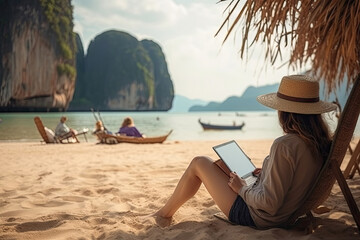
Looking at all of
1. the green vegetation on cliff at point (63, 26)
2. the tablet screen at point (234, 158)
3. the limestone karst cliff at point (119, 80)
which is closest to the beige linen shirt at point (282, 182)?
the tablet screen at point (234, 158)

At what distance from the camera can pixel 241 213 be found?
1901 mm

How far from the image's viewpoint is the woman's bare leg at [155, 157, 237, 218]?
6.44ft

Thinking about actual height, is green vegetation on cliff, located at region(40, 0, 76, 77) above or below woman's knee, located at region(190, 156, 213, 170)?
above

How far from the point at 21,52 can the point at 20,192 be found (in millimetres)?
46339

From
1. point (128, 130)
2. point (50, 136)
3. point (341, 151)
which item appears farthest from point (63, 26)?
point (341, 151)

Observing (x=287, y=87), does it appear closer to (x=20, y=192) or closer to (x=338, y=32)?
(x=338, y=32)

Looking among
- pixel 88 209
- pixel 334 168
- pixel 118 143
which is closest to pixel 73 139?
pixel 118 143

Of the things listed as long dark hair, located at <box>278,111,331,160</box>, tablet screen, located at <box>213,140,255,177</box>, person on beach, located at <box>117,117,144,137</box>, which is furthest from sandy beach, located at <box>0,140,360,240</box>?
person on beach, located at <box>117,117,144,137</box>

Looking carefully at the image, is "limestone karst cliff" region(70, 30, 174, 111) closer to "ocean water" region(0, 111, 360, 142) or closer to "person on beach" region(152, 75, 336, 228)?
"ocean water" region(0, 111, 360, 142)

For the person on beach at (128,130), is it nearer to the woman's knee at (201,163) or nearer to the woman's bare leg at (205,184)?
the woman's bare leg at (205,184)

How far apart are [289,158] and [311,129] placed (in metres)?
0.23

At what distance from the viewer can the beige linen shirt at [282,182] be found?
62.2 inches

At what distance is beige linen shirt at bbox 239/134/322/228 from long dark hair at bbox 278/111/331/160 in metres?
0.04

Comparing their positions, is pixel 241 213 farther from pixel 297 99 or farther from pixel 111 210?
pixel 111 210
